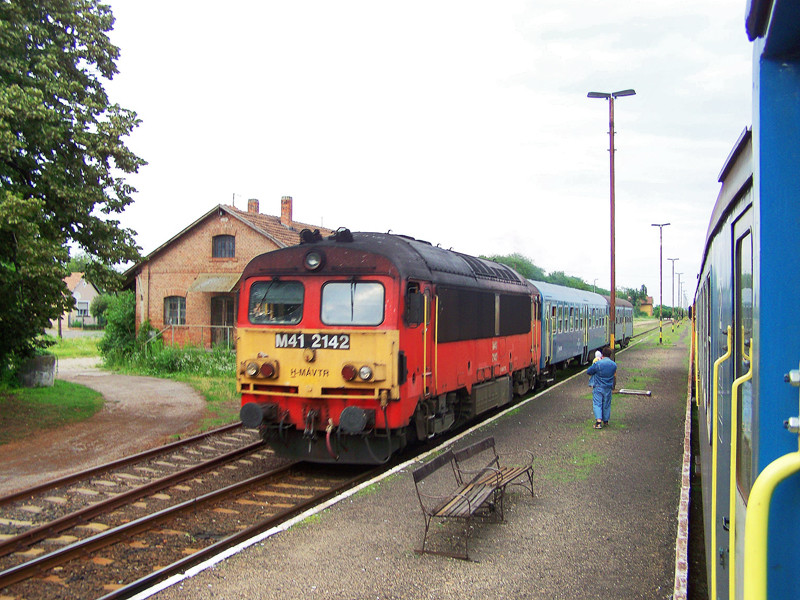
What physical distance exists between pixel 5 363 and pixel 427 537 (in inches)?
584

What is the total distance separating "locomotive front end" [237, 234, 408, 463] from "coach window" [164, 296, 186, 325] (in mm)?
18930

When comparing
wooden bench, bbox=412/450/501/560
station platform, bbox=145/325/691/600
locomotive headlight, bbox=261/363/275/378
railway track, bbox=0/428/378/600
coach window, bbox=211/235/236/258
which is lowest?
railway track, bbox=0/428/378/600

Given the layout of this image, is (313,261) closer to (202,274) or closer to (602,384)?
(602,384)

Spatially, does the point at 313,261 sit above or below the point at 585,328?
above

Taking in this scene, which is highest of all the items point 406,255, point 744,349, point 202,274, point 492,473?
point 202,274

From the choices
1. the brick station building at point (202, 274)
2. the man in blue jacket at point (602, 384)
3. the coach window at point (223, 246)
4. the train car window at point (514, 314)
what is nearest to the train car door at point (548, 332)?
the train car window at point (514, 314)

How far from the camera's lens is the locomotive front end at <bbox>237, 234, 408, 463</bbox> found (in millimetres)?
8609

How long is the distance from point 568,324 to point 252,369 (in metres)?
14.8

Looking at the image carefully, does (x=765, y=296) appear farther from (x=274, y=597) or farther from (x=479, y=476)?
(x=479, y=476)

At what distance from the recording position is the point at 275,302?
9.45m

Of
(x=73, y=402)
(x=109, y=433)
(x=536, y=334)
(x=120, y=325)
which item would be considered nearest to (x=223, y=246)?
(x=120, y=325)

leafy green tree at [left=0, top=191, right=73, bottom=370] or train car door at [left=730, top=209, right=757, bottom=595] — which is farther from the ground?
leafy green tree at [left=0, top=191, right=73, bottom=370]

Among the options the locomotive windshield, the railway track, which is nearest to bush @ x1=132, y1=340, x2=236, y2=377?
the railway track

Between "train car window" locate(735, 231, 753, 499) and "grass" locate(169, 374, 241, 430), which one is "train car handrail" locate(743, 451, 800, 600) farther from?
"grass" locate(169, 374, 241, 430)
